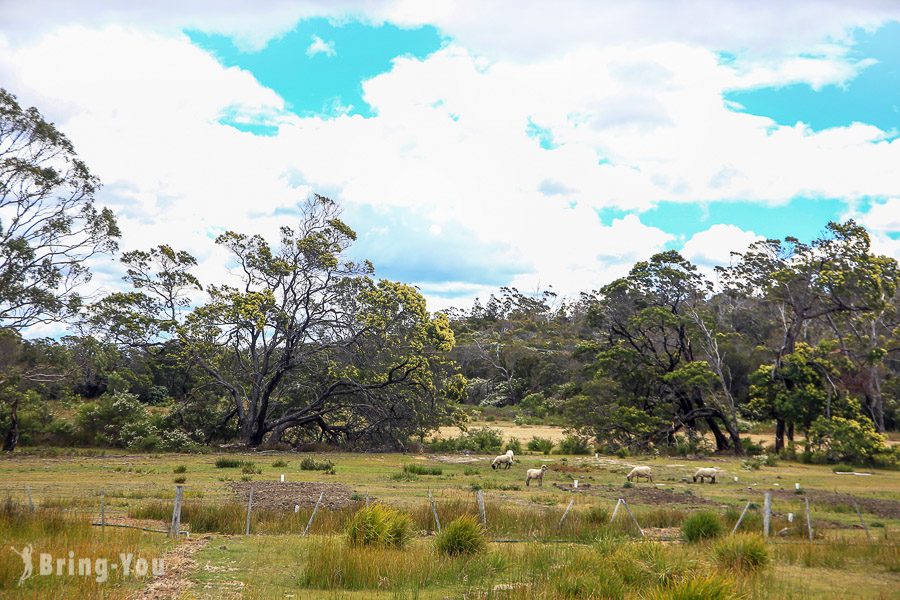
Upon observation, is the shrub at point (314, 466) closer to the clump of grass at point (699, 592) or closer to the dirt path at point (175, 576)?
the dirt path at point (175, 576)

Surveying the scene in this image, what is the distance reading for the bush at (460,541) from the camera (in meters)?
11.9

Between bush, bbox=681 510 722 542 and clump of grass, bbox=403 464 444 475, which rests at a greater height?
bush, bbox=681 510 722 542

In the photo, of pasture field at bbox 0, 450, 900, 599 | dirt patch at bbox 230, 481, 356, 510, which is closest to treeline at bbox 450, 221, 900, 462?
pasture field at bbox 0, 450, 900, 599

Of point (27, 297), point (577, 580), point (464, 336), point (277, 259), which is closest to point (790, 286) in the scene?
point (277, 259)

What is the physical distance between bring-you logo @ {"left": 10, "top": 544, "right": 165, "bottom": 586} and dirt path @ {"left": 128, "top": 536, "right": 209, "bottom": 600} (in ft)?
0.75

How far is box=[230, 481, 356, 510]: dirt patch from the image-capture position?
17072 millimetres

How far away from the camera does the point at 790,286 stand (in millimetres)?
38219

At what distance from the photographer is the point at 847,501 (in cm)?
2180

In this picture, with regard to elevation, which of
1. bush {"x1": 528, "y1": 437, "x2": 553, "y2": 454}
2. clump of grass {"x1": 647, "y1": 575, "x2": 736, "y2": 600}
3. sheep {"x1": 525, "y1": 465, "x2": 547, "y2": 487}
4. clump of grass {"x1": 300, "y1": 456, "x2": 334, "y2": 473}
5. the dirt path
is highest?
clump of grass {"x1": 647, "y1": 575, "x2": 736, "y2": 600}

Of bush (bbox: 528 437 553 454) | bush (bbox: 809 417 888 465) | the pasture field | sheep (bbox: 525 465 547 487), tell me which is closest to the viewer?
the pasture field

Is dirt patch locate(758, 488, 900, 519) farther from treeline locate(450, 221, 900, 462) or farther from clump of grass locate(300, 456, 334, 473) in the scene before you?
clump of grass locate(300, 456, 334, 473)

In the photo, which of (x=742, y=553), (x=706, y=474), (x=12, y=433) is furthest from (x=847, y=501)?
(x=12, y=433)

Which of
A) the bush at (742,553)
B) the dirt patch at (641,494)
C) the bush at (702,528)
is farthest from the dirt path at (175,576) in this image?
the dirt patch at (641,494)

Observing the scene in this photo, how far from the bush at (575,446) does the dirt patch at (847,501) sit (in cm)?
1385
